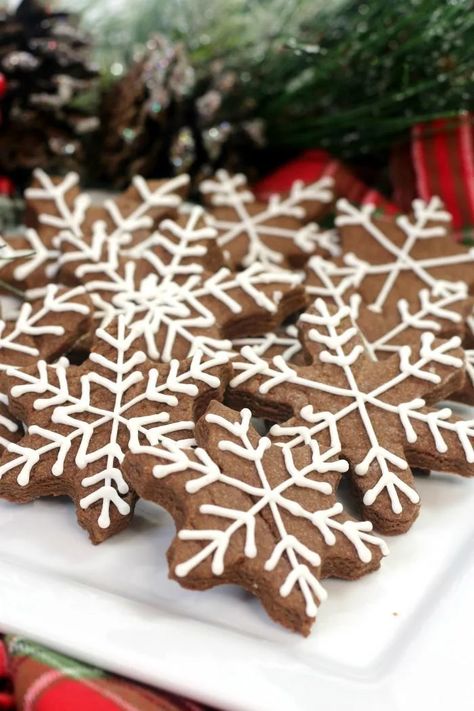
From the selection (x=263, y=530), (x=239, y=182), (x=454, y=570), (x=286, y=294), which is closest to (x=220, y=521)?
(x=263, y=530)

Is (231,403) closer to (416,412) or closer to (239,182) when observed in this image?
(416,412)

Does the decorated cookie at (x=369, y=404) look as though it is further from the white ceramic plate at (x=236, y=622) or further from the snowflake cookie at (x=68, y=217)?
the snowflake cookie at (x=68, y=217)

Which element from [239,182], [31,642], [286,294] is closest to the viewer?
[31,642]

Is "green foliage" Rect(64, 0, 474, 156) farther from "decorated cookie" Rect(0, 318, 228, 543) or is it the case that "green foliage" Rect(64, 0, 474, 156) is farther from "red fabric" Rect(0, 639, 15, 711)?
"red fabric" Rect(0, 639, 15, 711)

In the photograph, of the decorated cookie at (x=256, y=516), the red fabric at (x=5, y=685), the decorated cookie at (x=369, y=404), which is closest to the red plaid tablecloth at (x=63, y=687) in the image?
the red fabric at (x=5, y=685)

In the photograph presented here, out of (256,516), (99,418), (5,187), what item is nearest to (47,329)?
(99,418)

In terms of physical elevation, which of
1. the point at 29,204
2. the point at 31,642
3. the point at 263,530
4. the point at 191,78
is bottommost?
the point at 31,642
